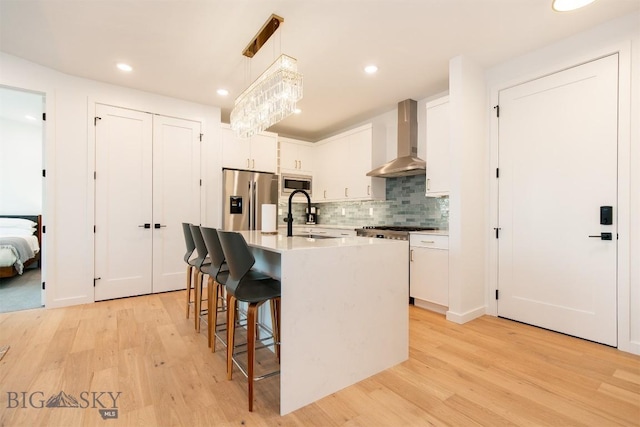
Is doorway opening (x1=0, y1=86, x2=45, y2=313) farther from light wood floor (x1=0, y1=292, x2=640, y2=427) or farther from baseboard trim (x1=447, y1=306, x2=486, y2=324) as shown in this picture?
baseboard trim (x1=447, y1=306, x2=486, y2=324)

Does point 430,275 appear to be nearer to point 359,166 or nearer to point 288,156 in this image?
point 359,166

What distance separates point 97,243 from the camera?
346 centimetres

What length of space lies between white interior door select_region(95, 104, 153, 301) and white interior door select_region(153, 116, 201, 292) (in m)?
0.10

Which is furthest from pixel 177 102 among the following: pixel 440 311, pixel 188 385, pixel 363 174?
pixel 440 311

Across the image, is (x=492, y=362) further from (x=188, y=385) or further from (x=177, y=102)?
(x=177, y=102)

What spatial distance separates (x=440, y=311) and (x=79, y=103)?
4815mm

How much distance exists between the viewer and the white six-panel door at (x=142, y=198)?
138 inches

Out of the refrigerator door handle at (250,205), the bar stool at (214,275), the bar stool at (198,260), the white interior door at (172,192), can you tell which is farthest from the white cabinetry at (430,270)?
the white interior door at (172,192)

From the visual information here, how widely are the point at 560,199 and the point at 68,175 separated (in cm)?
516

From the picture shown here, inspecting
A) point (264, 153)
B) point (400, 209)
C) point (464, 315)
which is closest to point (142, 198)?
point (264, 153)

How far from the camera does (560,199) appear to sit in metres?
2.57

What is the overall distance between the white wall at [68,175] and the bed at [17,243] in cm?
185

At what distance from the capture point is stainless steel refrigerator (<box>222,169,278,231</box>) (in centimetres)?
422

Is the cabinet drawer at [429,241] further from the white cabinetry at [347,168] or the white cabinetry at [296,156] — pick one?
the white cabinetry at [296,156]
